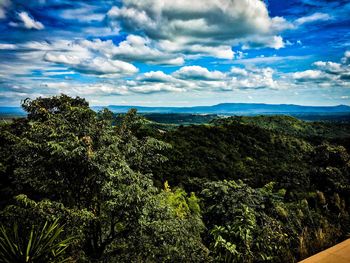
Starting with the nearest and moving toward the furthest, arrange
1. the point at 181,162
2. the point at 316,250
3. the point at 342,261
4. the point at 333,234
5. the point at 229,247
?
the point at 342,261
the point at 316,250
the point at 333,234
the point at 229,247
the point at 181,162

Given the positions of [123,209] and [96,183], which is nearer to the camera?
[123,209]

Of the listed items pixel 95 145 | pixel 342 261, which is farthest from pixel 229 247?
pixel 95 145

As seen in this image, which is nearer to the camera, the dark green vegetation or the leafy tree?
the dark green vegetation

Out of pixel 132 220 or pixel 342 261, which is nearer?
pixel 342 261

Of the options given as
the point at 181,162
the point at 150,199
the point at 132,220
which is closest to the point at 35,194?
the point at 132,220

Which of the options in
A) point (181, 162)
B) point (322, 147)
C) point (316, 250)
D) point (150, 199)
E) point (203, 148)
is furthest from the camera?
point (203, 148)

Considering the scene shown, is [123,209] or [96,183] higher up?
[96,183]

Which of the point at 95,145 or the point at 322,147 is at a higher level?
the point at 95,145

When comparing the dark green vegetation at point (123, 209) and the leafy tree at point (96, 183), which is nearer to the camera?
the dark green vegetation at point (123, 209)

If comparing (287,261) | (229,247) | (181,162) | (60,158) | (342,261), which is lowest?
(181,162)

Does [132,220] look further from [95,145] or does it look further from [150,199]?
[95,145]
